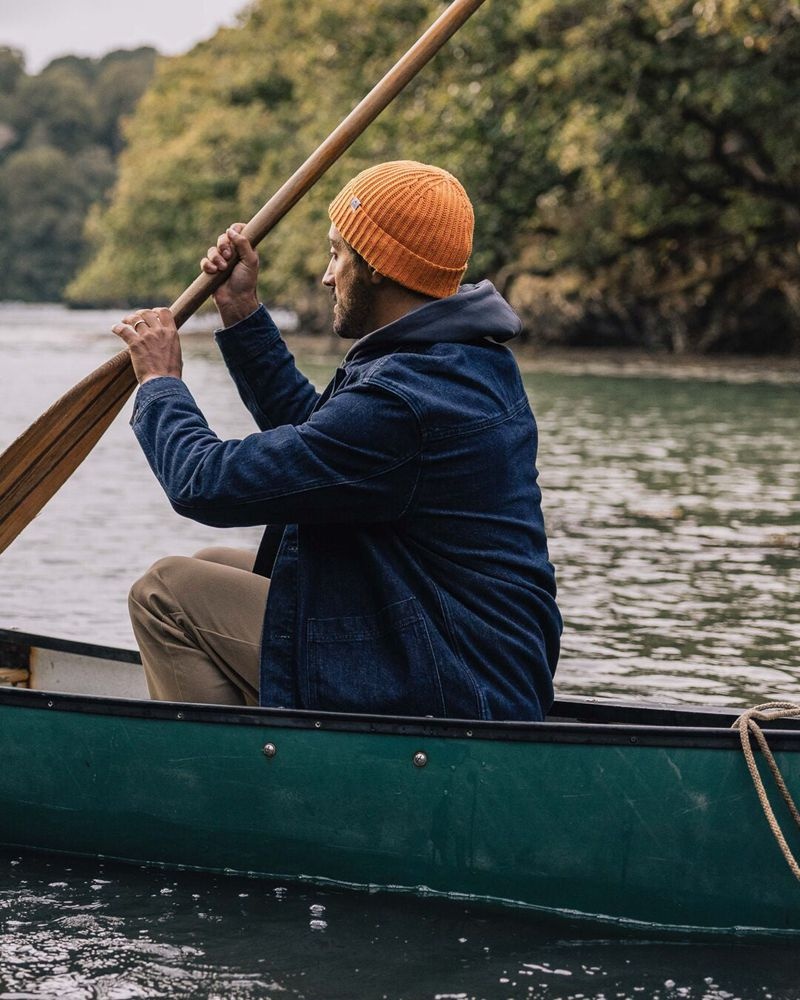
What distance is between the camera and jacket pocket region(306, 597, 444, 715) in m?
3.96

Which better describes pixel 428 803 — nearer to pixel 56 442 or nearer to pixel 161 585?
pixel 161 585

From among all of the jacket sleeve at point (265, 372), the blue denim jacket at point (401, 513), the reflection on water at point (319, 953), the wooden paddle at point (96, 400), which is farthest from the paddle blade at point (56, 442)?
the reflection on water at point (319, 953)

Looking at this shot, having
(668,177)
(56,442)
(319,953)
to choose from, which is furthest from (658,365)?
(319,953)

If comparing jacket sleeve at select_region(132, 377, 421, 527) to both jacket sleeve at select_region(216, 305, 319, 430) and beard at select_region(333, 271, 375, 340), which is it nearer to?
beard at select_region(333, 271, 375, 340)

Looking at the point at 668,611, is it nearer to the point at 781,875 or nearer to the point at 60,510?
the point at 781,875

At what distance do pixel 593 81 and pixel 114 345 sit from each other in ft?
57.7

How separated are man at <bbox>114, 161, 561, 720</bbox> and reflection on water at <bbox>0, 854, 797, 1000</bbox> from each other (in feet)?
1.67

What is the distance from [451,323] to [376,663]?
A: 0.83 metres

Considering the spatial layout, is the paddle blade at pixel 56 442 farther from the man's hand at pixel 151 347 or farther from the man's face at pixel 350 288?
the man's face at pixel 350 288

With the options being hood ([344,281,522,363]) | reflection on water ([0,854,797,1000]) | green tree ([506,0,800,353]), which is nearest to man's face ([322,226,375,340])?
hood ([344,281,522,363])

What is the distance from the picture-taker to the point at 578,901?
4012 mm

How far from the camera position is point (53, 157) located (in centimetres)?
11394

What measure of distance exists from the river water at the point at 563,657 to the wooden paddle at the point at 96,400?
1.02m

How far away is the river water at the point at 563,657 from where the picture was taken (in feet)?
12.4
